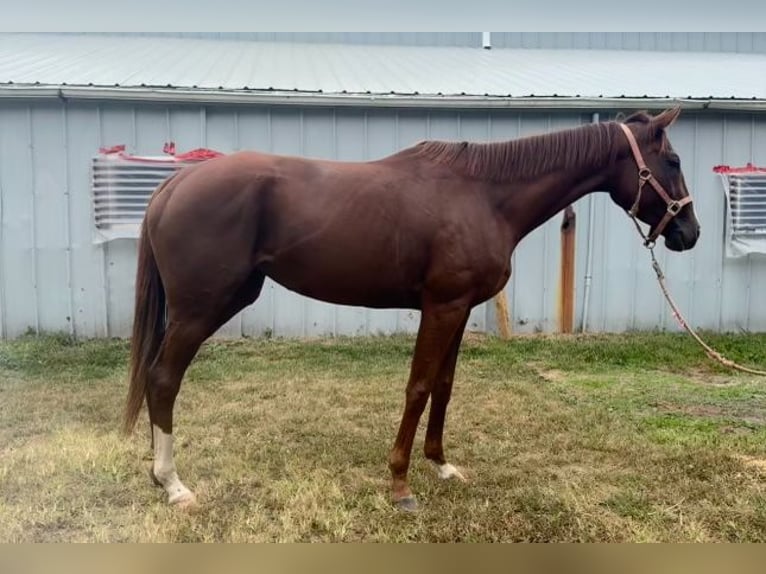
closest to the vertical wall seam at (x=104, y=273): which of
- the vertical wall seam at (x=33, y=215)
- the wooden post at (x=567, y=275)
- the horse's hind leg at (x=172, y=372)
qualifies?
the vertical wall seam at (x=33, y=215)

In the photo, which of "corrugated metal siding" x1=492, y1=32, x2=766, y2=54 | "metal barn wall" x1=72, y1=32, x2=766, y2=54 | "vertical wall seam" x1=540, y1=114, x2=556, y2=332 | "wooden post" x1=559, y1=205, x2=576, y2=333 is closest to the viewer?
"metal barn wall" x1=72, y1=32, x2=766, y2=54

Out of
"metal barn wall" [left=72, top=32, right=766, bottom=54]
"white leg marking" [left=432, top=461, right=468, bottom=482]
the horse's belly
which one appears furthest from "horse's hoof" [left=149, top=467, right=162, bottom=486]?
"metal barn wall" [left=72, top=32, right=766, bottom=54]

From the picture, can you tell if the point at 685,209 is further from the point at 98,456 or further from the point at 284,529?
the point at 98,456

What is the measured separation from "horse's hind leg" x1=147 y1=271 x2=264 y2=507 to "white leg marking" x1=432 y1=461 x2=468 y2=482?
1.08 meters

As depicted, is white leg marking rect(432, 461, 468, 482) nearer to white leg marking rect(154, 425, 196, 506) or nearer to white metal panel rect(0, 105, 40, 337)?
white leg marking rect(154, 425, 196, 506)

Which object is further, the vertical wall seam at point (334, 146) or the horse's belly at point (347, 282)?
the vertical wall seam at point (334, 146)

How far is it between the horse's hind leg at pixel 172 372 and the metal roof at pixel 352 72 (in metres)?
0.91

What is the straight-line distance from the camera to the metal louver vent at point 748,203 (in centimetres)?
330

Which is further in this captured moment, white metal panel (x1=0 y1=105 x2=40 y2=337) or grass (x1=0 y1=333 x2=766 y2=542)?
grass (x1=0 y1=333 x2=766 y2=542)

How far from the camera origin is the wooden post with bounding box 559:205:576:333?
8.92 feet

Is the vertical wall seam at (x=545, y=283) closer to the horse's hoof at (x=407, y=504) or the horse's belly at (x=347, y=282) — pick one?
the horse's belly at (x=347, y=282)

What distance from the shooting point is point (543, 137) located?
234 centimetres
